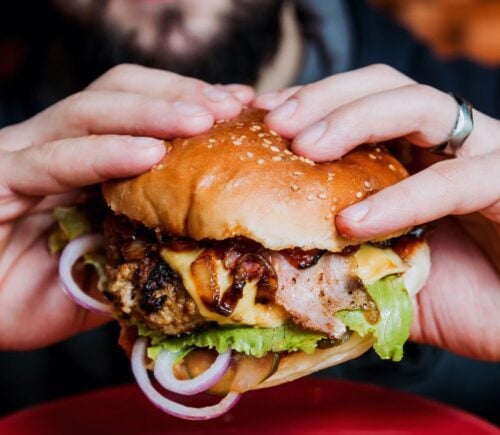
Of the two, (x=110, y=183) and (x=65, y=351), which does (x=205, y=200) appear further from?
(x=65, y=351)

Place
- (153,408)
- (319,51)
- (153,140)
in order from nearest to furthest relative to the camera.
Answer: (153,140), (153,408), (319,51)

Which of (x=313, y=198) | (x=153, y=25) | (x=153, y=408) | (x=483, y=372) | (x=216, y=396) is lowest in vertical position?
(x=483, y=372)

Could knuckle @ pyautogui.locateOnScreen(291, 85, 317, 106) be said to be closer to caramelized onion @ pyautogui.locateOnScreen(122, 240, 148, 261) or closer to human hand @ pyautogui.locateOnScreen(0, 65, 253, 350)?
human hand @ pyautogui.locateOnScreen(0, 65, 253, 350)

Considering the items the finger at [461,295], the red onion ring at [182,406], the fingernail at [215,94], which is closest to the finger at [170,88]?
the fingernail at [215,94]

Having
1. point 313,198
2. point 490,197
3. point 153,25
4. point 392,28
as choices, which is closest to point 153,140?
point 313,198

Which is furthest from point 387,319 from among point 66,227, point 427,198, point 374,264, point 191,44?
point 191,44

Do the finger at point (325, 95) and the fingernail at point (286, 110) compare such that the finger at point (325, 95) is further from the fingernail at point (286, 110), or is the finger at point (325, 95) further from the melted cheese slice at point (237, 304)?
the melted cheese slice at point (237, 304)

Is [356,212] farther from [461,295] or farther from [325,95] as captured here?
[461,295]
